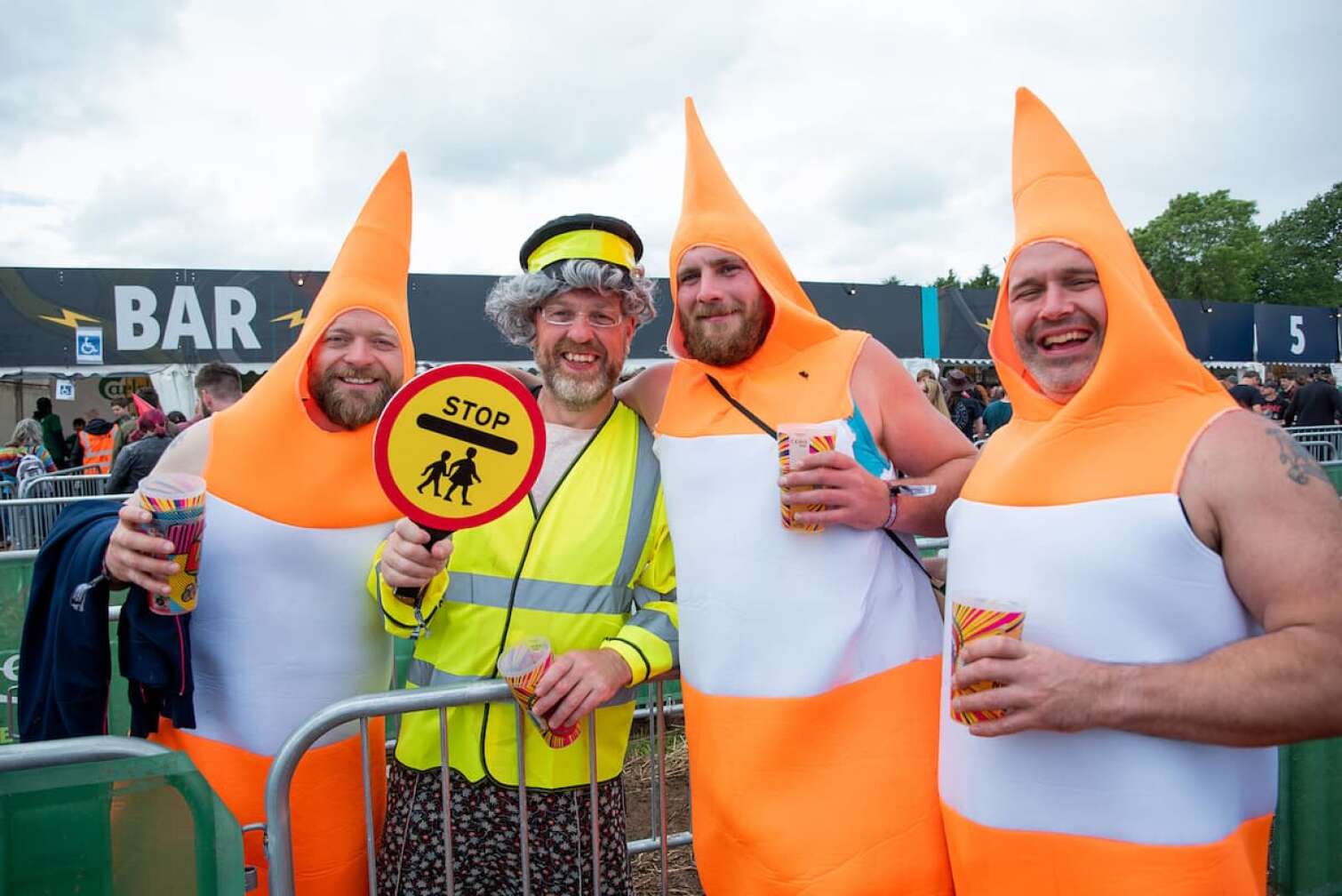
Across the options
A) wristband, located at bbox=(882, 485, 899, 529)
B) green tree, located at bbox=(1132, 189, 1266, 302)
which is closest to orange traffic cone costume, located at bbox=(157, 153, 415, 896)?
wristband, located at bbox=(882, 485, 899, 529)

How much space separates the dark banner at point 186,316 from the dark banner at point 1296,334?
53.4 feet

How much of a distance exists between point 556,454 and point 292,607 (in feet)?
2.61

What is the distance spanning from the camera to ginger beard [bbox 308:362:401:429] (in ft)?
7.72

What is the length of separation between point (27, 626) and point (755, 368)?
1.98 meters

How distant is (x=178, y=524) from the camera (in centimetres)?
190

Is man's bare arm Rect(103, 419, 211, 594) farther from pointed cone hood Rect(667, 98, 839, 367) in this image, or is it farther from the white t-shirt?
pointed cone hood Rect(667, 98, 839, 367)

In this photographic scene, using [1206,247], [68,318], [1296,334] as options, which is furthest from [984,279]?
[68,318]

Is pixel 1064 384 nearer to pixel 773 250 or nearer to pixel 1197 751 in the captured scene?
pixel 1197 751

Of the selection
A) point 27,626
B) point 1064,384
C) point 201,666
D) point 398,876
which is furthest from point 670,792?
point 1064,384

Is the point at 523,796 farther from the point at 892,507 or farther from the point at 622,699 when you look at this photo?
the point at 892,507

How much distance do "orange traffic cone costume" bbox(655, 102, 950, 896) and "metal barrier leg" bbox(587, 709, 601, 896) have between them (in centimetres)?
25

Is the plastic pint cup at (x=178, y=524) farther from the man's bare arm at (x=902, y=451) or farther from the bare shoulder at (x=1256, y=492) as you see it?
the bare shoulder at (x=1256, y=492)

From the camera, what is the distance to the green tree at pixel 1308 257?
5928cm

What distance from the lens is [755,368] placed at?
2215mm
